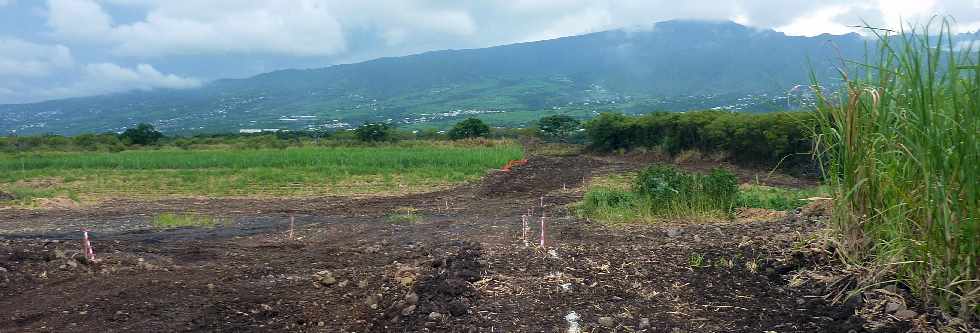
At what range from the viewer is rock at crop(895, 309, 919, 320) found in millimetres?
2953

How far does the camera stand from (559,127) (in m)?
42.9

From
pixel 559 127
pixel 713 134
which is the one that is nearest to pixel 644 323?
pixel 713 134

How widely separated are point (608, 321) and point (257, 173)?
20.3m

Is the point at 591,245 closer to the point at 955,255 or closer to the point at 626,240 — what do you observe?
the point at 626,240

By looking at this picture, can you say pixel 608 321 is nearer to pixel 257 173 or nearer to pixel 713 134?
pixel 257 173

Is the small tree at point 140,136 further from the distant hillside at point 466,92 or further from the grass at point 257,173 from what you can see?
the distant hillside at point 466,92

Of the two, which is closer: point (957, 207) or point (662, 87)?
point (957, 207)

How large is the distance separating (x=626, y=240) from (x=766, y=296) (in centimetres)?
246

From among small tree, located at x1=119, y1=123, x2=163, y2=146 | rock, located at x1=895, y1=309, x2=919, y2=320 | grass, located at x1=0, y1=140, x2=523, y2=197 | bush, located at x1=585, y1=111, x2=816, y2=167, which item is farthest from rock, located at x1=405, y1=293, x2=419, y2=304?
small tree, located at x1=119, y1=123, x2=163, y2=146

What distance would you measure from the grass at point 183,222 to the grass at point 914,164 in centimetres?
966

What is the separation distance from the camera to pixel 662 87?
374 feet

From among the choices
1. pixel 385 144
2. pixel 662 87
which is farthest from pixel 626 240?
pixel 662 87

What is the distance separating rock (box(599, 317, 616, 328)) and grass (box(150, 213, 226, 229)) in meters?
8.70

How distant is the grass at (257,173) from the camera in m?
18.3
